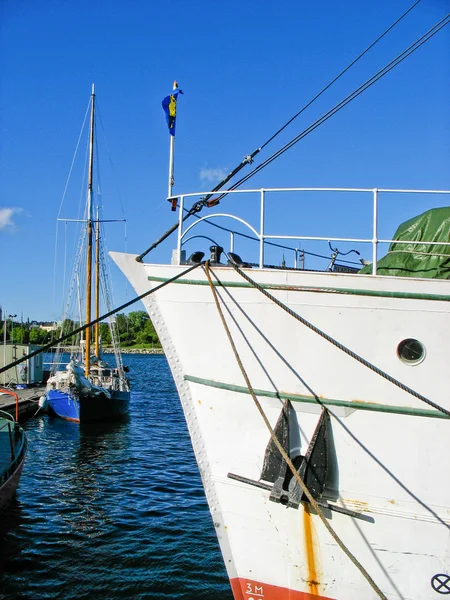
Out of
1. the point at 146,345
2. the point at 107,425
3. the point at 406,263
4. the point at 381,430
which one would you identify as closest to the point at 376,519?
the point at 381,430

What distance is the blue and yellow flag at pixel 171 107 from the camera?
232 inches

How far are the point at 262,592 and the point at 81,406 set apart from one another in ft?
60.9

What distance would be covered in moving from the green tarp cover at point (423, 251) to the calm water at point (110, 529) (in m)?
5.14

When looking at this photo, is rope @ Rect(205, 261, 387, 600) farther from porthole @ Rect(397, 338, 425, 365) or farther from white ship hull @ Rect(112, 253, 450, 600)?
porthole @ Rect(397, 338, 425, 365)

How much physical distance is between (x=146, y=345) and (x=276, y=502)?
146m

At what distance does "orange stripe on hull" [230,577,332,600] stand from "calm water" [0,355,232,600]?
2212mm

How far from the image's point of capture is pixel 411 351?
15.6 ft

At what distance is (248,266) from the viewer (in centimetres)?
542

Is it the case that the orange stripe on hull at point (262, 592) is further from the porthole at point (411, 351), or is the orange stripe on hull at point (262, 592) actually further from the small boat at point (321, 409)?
the porthole at point (411, 351)

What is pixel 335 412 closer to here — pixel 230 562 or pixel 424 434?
pixel 424 434

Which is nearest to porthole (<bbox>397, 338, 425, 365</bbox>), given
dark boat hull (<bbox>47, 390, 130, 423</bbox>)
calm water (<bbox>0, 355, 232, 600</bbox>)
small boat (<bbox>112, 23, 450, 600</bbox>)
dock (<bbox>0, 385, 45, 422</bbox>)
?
small boat (<bbox>112, 23, 450, 600</bbox>)

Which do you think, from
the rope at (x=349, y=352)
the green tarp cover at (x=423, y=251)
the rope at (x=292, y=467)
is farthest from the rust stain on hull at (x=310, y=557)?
the green tarp cover at (x=423, y=251)

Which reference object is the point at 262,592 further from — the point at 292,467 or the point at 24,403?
the point at 24,403

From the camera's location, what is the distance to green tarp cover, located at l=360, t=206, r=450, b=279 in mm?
5168
